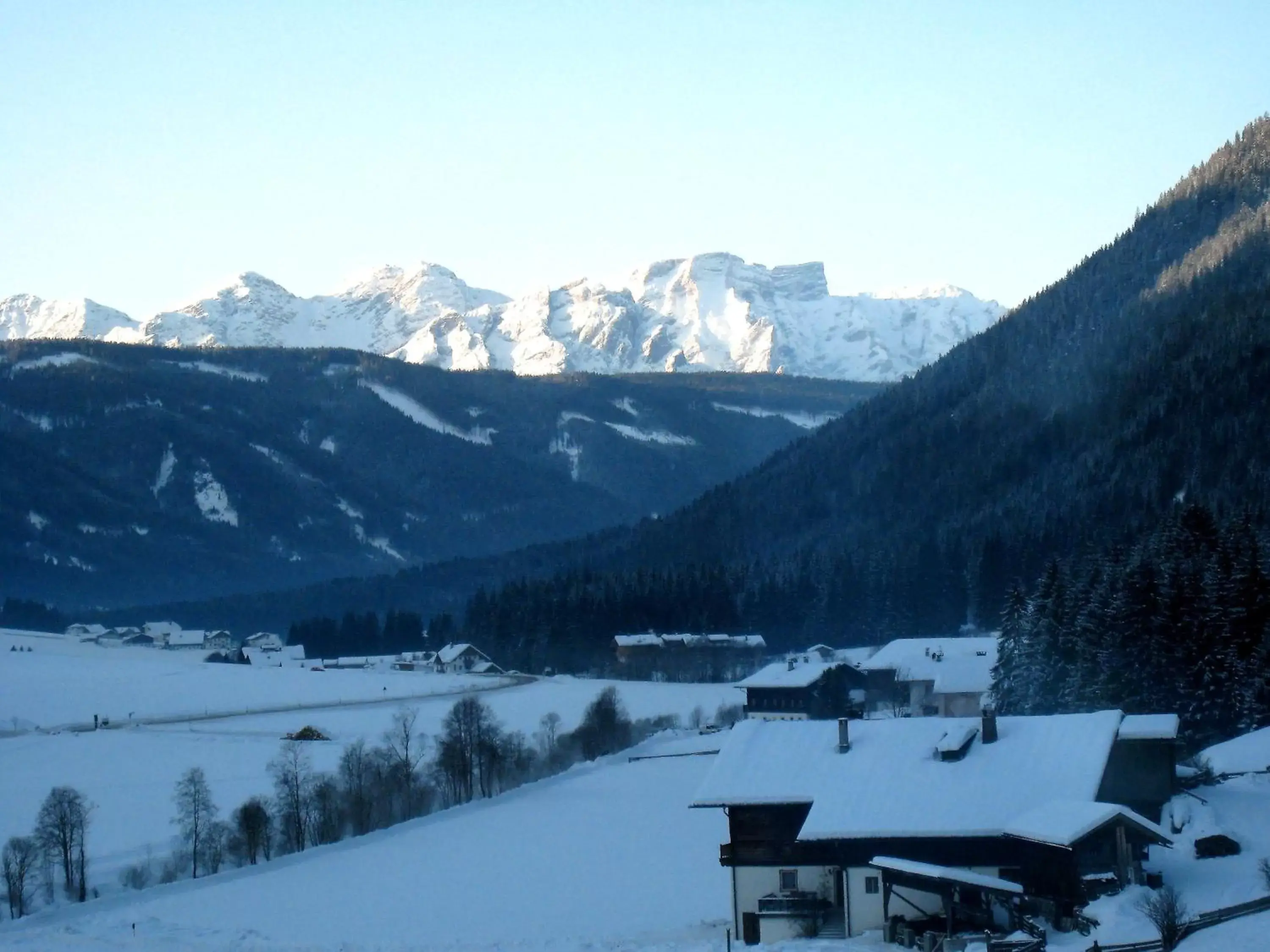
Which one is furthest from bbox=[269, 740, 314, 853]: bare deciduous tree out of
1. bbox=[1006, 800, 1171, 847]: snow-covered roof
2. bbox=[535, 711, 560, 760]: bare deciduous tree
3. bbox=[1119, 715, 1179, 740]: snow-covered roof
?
bbox=[1006, 800, 1171, 847]: snow-covered roof

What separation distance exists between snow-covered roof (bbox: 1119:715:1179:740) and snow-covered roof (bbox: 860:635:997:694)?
35.8 m

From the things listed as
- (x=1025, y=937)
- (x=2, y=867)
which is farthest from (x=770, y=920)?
(x=2, y=867)

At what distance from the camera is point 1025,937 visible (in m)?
31.0

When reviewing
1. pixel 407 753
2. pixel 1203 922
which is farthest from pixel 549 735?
pixel 1203 922

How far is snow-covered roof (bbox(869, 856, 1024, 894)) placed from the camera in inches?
1294

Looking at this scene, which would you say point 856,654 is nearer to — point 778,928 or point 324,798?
point 324,798

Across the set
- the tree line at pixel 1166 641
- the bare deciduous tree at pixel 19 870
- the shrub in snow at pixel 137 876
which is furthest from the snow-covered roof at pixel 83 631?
the tree line at pixel 1166 641

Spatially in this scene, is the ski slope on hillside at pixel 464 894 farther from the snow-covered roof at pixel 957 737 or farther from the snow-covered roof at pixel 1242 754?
the snow-covered roof at pixel 1242 754

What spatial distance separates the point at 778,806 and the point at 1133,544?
179ft

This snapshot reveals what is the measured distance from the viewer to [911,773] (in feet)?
126

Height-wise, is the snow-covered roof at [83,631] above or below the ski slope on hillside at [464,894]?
above

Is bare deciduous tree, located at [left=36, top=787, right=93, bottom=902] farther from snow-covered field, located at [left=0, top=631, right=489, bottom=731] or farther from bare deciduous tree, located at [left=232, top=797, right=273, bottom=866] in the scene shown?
snow-covered field, located at [left=0, top=631, right=489, bottom=731]

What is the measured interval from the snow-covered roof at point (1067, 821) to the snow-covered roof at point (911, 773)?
51cm

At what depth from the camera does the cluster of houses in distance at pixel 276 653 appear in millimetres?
137125
